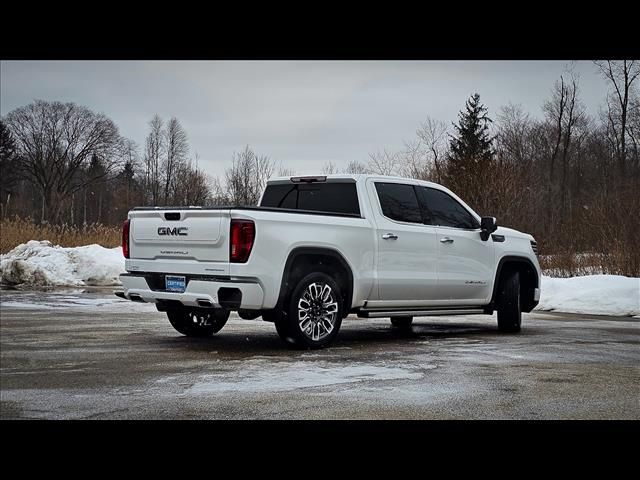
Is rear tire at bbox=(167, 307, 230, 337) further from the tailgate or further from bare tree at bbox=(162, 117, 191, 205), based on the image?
bare tree at bbox=(162, 117, 191, 205)

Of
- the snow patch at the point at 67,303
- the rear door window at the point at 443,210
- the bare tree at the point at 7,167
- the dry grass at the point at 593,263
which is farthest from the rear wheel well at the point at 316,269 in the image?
the dry grass at the point at 593,263

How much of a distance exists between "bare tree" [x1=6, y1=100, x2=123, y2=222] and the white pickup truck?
5.08 m

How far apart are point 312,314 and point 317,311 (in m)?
0.07

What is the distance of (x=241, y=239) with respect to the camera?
7.44 meters

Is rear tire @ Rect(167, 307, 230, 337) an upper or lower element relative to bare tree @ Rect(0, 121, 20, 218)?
lower

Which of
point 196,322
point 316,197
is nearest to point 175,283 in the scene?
point 196,322

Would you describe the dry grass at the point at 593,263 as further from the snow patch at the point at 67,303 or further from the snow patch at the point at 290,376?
the snow patch at the point at 290,376

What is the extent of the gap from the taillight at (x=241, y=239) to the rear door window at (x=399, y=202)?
2122 mm

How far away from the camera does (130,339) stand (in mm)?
8852

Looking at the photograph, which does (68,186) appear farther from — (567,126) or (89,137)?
(567,126)

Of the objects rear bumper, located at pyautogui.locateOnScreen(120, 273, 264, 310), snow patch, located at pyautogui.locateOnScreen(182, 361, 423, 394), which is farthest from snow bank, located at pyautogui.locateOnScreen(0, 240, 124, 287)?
snow patch, located at pyautogui.locateOnScreen(182, 361, 423, 394)

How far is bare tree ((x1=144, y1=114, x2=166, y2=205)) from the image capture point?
69.1 ft
